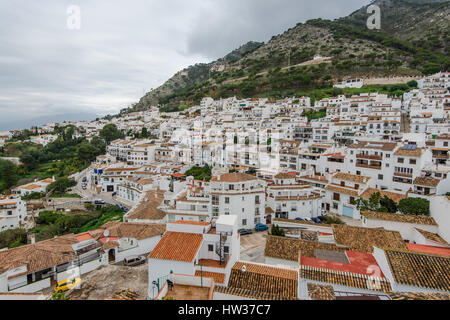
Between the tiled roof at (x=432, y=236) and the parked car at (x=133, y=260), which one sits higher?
the tiled roof at (x=432, y=236)

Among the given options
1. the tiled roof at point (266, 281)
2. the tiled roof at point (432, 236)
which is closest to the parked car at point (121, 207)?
the tiled roof at point (266, 281)

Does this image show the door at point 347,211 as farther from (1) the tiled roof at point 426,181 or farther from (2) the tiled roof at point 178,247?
(2) the tiled roof at point 178,247

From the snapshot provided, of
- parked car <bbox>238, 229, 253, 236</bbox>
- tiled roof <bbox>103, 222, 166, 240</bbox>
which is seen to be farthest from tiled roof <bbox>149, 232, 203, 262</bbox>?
parked car <bbox>238, 229, 253, 236</bbox>

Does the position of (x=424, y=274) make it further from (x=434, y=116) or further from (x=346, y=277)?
(x=434, y=116)

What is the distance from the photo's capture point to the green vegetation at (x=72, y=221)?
26312mm

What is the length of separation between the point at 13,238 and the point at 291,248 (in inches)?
1032

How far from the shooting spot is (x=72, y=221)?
92.1 feet

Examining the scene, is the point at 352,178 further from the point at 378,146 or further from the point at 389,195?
the point at 378,146

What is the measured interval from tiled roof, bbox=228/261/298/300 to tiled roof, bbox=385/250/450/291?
3.45 metres

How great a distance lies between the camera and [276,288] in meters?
9.23

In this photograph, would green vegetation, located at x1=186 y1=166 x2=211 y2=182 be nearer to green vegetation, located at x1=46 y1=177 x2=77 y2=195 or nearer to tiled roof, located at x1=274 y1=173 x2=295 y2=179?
tiled roof, located at x1=274 y1=173 x2=295 y2=179

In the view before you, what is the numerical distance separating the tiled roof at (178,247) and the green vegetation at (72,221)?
803 inches

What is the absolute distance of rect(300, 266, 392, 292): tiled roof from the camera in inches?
310

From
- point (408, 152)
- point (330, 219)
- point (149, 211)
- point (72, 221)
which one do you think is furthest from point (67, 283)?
point (408, 152)
